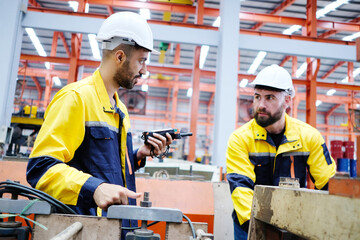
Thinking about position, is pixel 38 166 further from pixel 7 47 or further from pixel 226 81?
pixel 7 47

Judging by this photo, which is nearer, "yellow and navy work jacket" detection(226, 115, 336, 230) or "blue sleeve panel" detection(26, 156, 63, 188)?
"blue sleeve panel" detection(26, 156, 63, 188)

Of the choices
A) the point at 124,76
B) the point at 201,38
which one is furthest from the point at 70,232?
the point at 201,38

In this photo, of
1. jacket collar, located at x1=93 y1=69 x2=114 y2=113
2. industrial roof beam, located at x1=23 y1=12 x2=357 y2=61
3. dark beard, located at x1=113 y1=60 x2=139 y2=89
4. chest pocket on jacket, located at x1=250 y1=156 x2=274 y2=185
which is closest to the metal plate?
jacket collar, located at x1=93 y1=69 x2=114 y2=113

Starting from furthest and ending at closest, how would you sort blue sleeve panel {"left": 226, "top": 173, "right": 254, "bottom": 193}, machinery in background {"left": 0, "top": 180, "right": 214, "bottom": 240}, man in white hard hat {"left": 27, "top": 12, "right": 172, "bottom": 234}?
blue sleeve panel {"left": 226, "top": 173, "right": 254, "bottom": 193} < man in white hard hat {"left": 27, "top": 12, "right": 172, "bottom": 234} < machinery in background {"left": 0, "top": 180, "right": 214, "bottom": 240}

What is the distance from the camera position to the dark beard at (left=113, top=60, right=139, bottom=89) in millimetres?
1487

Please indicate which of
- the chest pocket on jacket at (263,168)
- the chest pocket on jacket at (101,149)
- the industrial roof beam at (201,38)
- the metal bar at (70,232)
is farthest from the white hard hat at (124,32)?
the industrial roof beam at (201,38)

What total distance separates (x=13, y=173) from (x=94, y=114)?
81.4 inches

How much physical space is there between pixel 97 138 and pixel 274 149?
1246 millimetres

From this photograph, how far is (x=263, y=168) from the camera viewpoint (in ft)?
6.56

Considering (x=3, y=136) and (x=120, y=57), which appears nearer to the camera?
(x=120, y=57)

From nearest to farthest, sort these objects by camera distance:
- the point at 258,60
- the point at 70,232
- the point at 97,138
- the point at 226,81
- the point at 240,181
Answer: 1. the point at 70,232
2. the point at 97,138
3. the point at 240,181
4. the point at 226,81
5. the point at 258,60

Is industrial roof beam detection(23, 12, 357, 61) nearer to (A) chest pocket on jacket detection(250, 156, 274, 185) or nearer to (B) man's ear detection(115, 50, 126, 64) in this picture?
(A) chest pocket on jacket detection(250, 156, 274, 185)

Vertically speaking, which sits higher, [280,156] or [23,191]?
[280,156]

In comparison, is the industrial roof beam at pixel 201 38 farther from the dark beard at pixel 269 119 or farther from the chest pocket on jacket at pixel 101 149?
the chest pocket on jacket at pixel 101 149
